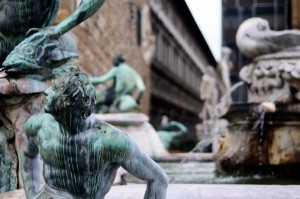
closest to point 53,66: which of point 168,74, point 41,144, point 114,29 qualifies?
point 41,144

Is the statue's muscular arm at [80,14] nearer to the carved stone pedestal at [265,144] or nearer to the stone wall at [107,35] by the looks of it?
the carved stone pedestal at [265,144]

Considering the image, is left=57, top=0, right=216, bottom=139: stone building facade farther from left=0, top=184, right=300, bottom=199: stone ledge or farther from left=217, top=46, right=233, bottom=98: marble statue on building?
left=0, top=184, right=300, bottom=199: stone ledge

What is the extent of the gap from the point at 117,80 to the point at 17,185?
7.14 m

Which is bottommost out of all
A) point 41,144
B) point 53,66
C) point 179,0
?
point 41,144

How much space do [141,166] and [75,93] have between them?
1.26ft

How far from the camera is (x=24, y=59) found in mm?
2844

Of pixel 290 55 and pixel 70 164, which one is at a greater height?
pixel 290 55

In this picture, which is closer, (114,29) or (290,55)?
(290,55)

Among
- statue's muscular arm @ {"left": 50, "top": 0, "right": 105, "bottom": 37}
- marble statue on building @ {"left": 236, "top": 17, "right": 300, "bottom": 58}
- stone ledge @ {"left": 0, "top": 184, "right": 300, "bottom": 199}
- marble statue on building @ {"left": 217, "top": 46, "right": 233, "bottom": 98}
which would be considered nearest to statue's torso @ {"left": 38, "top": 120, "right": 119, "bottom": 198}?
stone ledge @ {"left": 0, "top": 184, "right": 300, "bottom": 199}

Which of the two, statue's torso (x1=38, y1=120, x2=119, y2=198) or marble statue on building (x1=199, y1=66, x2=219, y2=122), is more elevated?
marble statue on building (x1=199, y1=66, x2=219, y2=122)

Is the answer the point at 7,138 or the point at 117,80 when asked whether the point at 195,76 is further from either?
the point at 7,138

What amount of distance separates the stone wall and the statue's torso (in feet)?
24.0

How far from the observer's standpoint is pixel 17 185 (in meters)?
2.98

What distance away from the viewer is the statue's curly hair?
202 cm
